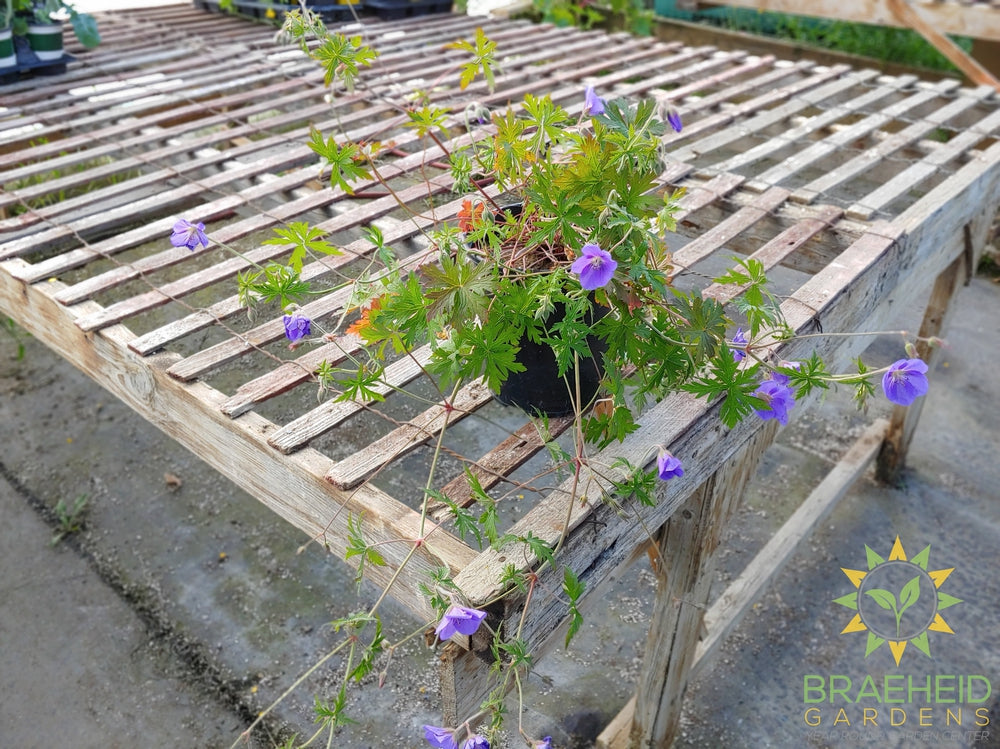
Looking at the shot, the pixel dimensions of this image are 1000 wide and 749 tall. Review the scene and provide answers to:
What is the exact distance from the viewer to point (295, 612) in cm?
260

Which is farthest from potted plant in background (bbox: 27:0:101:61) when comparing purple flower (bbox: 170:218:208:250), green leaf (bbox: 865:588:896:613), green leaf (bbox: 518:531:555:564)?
green leaf (bbox: 865:588:896:613)

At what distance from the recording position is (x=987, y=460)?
3.23 metres

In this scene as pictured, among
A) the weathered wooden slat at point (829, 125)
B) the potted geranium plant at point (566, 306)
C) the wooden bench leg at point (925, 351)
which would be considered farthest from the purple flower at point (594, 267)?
the wooden bench leg at point (925, 351)

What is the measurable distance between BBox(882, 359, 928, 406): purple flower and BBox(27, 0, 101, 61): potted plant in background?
3.25 meters

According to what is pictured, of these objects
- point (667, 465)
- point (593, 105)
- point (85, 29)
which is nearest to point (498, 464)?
point (667, 465)

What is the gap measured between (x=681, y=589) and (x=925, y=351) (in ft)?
5.57

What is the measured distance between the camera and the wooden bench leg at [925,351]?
8.80ft

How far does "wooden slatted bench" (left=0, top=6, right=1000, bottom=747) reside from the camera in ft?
4.18

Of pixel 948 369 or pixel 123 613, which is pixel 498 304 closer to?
pixel 123 613

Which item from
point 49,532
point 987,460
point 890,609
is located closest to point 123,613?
point 49,532

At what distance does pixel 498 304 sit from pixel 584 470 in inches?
12.4

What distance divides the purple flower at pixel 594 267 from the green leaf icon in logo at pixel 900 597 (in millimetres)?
2092

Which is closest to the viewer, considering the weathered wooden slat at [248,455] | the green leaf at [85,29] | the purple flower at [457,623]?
the purple flower at [457,623]

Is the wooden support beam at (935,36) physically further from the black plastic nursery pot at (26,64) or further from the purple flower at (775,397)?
the black plastic nursery pot at (26,64)
